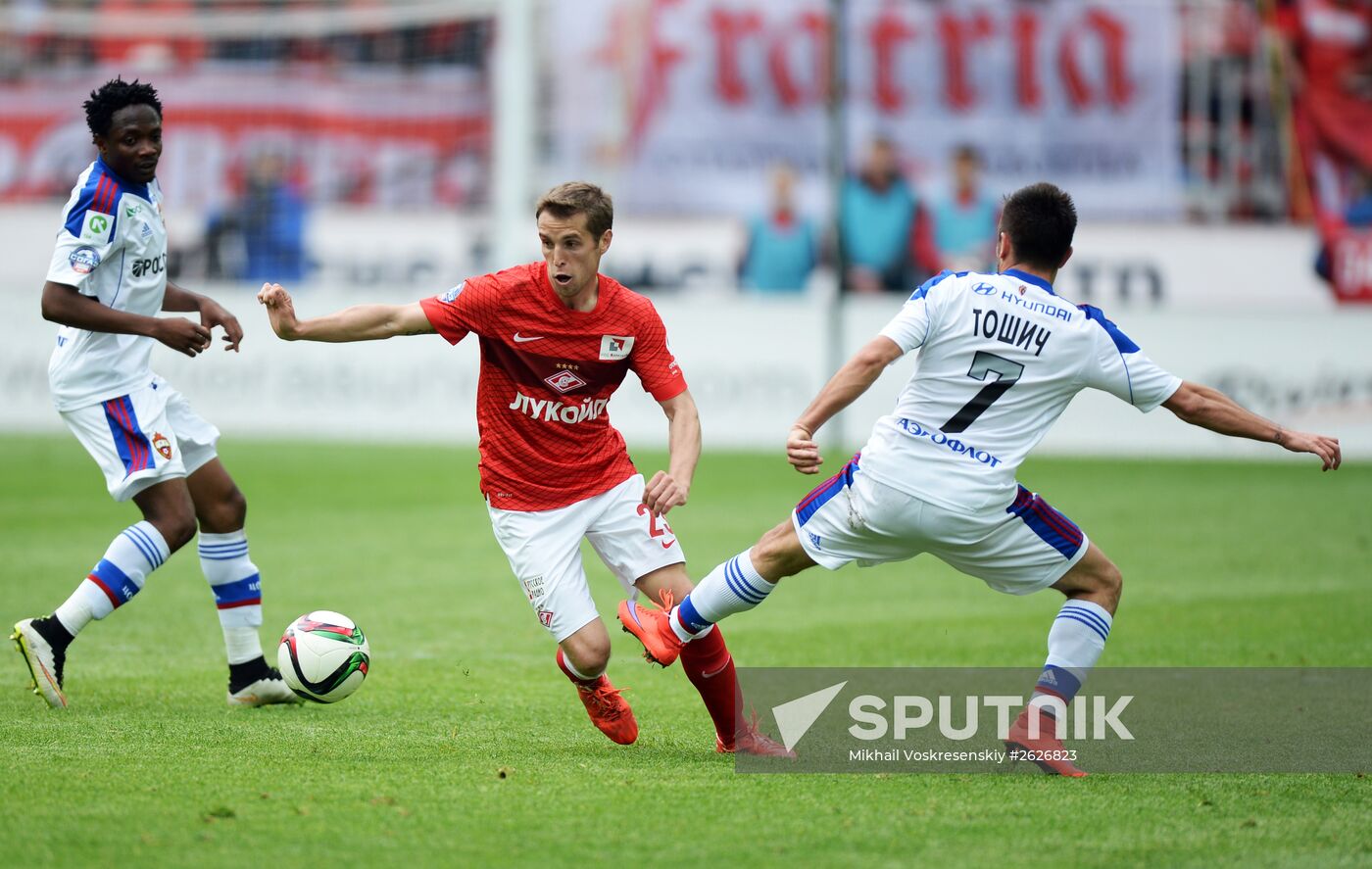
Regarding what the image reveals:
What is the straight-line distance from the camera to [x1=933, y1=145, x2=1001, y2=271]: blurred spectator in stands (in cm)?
2069

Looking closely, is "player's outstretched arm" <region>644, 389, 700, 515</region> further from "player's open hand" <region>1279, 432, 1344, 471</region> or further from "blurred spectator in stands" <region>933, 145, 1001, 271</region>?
"blurred spectator in stands" <region>933, 145, 1001, 271</region>

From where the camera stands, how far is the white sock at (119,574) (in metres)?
6.59

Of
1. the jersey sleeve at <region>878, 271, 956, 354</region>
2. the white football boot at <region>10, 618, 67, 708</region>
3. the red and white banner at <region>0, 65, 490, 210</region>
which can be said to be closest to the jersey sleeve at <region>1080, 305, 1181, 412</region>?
the jersey sleeve at <region>878, 271, 956, 354</region>

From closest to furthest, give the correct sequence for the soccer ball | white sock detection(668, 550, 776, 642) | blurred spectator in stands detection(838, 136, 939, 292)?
white sock detection(668, 550, 776, 642), the soccer ball, blurred spectator in stands detection(838, 136, 939, 292)

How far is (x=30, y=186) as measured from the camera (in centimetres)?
2573

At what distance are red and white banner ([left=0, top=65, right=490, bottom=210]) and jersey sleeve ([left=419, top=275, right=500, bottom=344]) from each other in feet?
63.5

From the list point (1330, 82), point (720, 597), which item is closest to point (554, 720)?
point (720, 597)

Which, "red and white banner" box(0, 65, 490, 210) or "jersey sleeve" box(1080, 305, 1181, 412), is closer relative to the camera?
"jersey sleeve" box(1080, 305, 1181, 412)

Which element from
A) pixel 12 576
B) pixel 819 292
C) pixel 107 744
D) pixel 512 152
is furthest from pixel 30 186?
pixel 107 744

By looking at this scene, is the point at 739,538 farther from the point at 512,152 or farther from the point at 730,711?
the point at 512,152

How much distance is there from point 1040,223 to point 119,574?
3.83 m

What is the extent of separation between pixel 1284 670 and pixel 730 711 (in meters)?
3.06

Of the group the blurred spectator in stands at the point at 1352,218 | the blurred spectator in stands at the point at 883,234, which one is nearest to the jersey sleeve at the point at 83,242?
the blurred spectator in stands at the point at 883,234

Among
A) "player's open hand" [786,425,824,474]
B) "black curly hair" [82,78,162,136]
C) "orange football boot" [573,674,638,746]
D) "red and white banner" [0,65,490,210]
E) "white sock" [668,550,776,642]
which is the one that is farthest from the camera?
"red and white banner" [0,65,490,210]
